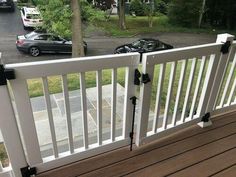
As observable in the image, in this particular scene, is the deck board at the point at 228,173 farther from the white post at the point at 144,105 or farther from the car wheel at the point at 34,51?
the car wheel at the point at 34,51

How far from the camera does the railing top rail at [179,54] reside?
152 cm

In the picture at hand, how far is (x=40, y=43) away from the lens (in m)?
9.74

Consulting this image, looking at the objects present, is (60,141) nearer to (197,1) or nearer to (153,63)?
(153,63)

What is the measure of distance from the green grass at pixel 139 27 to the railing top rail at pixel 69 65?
→ 12178mm

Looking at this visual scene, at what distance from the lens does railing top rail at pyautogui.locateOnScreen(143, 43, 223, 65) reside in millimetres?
1521

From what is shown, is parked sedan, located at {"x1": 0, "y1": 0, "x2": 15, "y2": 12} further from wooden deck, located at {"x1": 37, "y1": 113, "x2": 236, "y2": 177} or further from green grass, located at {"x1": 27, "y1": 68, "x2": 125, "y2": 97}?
wooden deck, located at {"x1": 37, "y1": 113, "x2": 236, "y2": 177}

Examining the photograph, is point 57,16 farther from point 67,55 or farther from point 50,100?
point 50,100

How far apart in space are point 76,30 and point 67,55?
207cm

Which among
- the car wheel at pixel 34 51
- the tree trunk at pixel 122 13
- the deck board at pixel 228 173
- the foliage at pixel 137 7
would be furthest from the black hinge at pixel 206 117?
the foliage at pixel 137 7

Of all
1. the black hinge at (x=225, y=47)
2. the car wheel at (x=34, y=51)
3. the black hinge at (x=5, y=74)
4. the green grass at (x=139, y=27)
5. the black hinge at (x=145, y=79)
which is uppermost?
the black hinge at (x=5, y=74)

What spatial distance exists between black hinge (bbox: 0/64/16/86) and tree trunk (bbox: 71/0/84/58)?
25.0 ft

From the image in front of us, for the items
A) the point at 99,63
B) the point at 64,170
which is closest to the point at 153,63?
the point at 99,63

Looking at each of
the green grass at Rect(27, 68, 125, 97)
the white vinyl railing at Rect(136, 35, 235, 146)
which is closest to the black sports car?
the green grass at Rect(27, 68, 125, 97)

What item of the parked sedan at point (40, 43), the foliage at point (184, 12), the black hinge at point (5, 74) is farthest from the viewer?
the foliage at point (184, 12)
